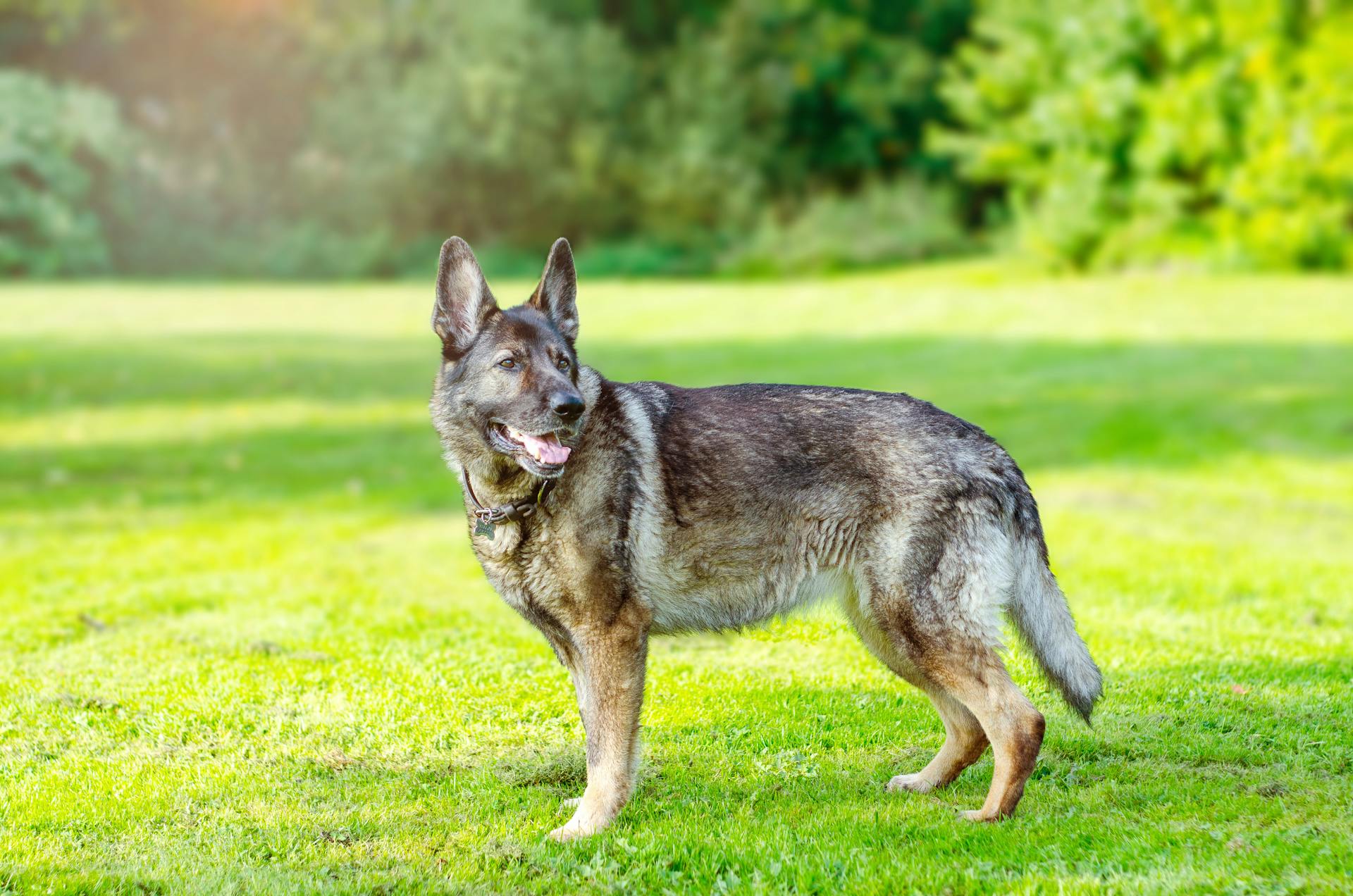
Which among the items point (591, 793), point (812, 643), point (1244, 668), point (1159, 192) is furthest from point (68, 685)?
point (1159, 192)

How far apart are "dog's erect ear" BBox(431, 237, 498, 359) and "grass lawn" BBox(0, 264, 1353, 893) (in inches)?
73.1

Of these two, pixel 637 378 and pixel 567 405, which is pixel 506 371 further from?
pixel 637 378

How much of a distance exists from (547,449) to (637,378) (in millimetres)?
13388

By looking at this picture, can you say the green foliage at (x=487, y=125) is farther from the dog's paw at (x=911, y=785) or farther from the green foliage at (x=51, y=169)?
the dog's paw at (x=911, y=785)

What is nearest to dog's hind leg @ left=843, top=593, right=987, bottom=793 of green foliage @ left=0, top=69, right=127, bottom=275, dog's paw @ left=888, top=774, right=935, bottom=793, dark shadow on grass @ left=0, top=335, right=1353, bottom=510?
dog's paw @ left=888, top=774, right=935, bottom=793

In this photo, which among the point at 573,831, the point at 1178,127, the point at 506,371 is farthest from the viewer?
the point at 1178,127

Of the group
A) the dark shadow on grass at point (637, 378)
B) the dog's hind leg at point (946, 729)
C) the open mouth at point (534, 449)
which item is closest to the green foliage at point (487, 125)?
the dark shadow on grass at point (637, 378)

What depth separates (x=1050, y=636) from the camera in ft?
16.0

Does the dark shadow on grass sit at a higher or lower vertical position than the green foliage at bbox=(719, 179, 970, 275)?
lower

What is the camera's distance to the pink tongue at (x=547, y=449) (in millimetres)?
4676

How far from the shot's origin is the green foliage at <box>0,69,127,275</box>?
23.2m

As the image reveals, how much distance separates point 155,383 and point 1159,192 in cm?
2467

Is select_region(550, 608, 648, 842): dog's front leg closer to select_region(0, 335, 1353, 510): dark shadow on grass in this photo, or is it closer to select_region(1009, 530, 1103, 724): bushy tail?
select_region(1009, 530, 1103, 724): bushy tail

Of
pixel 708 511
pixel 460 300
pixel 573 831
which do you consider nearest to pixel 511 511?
pixel 708 511
